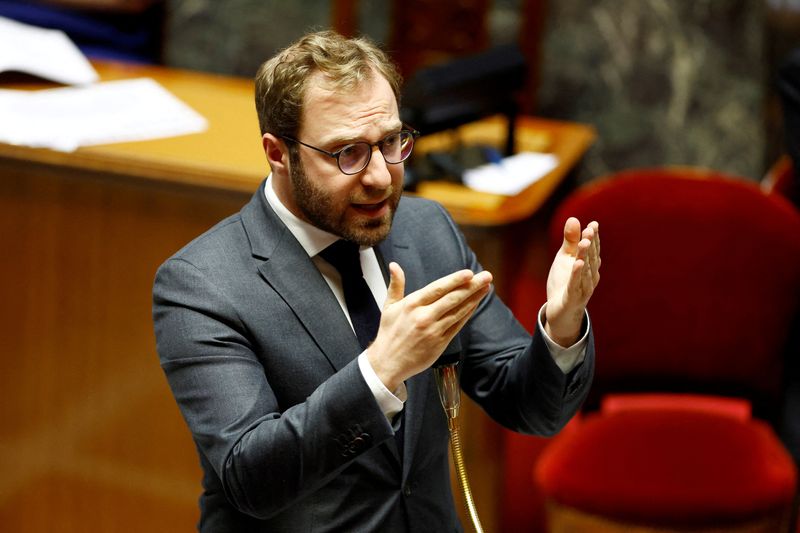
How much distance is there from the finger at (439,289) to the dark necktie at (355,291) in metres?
0.27

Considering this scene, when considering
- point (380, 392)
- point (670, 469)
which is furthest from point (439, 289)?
point (670, 469)

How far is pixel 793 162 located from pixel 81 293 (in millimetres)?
1944

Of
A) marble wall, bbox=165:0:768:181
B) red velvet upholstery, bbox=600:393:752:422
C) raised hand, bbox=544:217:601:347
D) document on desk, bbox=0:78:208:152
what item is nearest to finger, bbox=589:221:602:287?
raised hand, bbox=544:217:601:347

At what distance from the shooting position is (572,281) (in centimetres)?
150

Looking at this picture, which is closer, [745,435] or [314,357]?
[314,357]

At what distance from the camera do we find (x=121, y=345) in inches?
116

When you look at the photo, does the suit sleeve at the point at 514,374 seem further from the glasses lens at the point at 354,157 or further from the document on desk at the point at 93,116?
the document on desk at the point at 93,116

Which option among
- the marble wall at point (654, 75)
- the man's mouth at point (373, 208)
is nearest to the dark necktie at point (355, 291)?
the man's mouth at point (373, 208)

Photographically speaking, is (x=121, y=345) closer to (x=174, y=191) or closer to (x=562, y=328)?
(x=174, y=191)

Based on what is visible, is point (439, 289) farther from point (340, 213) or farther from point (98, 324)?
point (98, 324)

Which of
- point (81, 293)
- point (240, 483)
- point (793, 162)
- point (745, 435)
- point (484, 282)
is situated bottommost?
point (745, 435)

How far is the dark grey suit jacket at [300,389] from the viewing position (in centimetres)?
143

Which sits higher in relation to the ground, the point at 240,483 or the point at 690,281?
the point at 240,483

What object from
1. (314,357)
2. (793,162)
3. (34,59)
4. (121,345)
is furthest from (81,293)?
(793,162)
